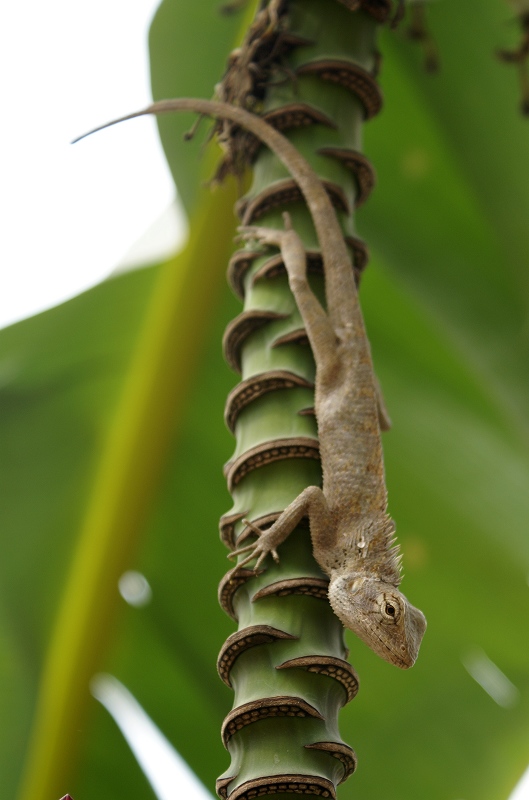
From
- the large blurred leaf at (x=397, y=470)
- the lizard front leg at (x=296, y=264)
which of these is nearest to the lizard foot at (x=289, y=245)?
the lizard front leg at (x=296, y=264)

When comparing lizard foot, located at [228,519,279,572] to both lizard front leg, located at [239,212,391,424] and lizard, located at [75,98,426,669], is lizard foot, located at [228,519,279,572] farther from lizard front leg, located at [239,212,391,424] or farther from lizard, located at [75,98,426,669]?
lizard front leg, located at [239,212,391,424]

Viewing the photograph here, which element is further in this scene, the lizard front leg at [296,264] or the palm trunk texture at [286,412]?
the lizard front leg at [296,264]

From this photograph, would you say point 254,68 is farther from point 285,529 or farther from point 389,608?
point 389,608

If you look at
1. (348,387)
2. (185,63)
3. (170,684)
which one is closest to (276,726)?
(348,387)

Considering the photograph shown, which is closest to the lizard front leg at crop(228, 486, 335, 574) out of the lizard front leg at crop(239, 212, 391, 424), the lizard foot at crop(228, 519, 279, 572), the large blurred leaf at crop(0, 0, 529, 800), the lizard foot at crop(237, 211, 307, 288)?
the lizard foot at crop(228, 519, 279, 572)

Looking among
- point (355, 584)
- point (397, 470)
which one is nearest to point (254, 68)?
point (355, 584)

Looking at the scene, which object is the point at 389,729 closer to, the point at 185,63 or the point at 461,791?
the point at 461,791

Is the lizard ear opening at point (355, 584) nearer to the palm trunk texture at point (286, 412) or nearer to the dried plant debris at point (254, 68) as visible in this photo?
the palm trunk texture at point (286, 412)
